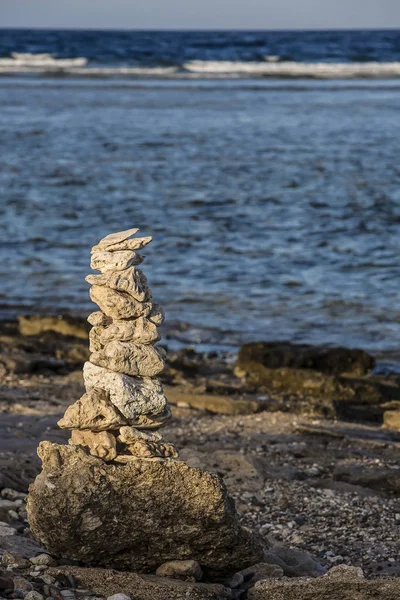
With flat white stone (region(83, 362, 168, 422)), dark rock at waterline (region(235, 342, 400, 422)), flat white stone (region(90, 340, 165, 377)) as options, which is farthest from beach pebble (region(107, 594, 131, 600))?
dark rock at waterline (region(235, 342, 400, 422))

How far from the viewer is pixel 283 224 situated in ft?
69.9

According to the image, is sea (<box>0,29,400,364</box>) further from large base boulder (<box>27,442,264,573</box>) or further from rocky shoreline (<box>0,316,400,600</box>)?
large base boulder (<box>27,442,264,573</box>)

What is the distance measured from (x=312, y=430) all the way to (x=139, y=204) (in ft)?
45.5

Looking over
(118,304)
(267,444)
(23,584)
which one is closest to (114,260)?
(118,304)

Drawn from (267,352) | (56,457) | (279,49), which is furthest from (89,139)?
(279,49)

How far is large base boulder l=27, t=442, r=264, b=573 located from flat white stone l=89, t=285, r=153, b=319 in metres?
0.82

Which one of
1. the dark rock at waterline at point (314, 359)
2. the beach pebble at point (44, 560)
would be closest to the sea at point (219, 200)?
the dark rock at waterline at point (314, 359)

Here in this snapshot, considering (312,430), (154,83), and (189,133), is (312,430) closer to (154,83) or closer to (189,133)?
(189,133)

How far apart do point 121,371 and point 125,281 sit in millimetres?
515

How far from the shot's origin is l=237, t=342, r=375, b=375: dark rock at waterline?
41.3 feet

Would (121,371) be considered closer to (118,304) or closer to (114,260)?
(118,304)

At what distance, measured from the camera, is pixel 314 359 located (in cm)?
1283

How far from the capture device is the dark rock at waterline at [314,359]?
12.6 m

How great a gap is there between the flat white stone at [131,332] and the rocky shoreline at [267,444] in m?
1.31
